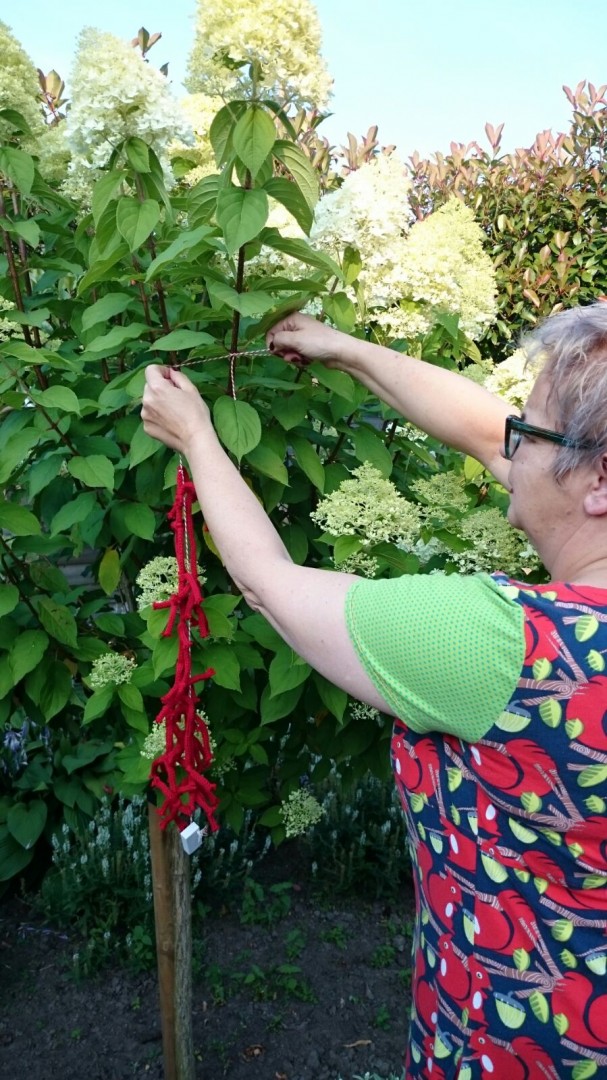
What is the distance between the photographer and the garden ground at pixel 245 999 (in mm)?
2748

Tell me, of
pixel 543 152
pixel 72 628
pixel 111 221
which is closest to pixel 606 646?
pixel 111 221

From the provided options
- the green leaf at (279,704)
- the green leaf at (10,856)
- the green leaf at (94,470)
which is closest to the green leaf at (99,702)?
the green leaf at (279,704)

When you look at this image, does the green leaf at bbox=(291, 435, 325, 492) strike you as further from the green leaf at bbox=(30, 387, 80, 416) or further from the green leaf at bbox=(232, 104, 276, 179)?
the green leaf at bbox=(232, 104, 276, 179)

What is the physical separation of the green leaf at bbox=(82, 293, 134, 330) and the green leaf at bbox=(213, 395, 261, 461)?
28cm

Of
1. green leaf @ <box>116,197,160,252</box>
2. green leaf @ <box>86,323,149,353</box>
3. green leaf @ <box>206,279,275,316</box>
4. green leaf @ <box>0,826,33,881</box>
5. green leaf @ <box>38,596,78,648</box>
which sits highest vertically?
green leaf @ <box>116,197,160,252</box>

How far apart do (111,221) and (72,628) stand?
964mm

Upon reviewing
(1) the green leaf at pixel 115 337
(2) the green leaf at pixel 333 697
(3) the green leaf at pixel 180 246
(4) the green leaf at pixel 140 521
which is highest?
(3) the green leaf at pixel 180 246

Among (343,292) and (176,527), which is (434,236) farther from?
(176,527)

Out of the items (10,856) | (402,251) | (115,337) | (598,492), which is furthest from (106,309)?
(10,856)

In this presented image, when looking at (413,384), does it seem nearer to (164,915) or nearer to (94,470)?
(94,470)

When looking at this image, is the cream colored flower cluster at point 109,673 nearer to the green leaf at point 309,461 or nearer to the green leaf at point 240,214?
the green leaf at point 309,461

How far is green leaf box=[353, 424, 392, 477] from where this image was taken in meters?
1.97

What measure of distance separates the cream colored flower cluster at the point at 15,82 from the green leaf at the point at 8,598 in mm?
1021

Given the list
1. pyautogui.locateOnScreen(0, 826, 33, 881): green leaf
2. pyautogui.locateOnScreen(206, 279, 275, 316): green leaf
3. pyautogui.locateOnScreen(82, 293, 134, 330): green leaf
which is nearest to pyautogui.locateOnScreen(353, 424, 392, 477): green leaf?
pyautogui.locateOnScreen(206, 279, 275, 316): green leaf
